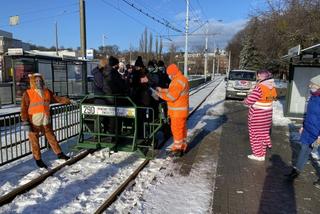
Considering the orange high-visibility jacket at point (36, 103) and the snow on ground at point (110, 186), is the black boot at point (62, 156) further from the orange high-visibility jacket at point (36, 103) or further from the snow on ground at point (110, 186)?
the orange high-visibility jacket at point (36, 103)

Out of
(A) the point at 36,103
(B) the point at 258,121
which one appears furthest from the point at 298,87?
(A) the point at 36,103

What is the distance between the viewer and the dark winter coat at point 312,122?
5.64 metres

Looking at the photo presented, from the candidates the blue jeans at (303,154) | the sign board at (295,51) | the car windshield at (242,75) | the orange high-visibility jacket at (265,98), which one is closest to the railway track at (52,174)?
the orange high-visibility jacket at (265,98)

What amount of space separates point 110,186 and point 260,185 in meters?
2.64

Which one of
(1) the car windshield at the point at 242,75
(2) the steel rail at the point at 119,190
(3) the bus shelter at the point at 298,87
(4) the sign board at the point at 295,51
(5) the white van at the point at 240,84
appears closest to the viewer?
(2) the steel rail at the point at 119,190

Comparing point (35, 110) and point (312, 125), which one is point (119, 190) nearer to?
point (35, 110)

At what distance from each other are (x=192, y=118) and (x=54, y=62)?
8252mm

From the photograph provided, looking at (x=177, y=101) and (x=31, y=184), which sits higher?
(x=177, y=101)

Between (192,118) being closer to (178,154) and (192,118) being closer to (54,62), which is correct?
(178,154)

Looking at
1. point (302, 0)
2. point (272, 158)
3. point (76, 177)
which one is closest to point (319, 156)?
point (272, 158)

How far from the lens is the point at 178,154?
24.4ft

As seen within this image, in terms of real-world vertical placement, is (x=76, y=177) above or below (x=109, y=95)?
below

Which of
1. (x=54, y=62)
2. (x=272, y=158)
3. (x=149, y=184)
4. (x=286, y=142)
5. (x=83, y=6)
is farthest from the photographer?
(x=54, y=62)

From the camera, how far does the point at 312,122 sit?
572cm
